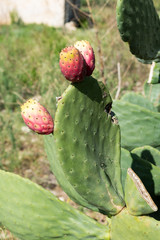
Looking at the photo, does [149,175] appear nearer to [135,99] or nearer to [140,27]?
[140,27]

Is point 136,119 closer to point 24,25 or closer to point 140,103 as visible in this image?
point 140,103

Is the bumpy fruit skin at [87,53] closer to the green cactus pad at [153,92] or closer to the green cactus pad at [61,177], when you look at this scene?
the green cactus pad at [61,177]

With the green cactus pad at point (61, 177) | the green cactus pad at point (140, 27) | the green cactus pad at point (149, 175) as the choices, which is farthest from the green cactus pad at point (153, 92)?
the green cactus pad at point (61, 177)

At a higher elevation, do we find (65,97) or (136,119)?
(65,97)

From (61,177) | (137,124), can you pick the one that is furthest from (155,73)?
(61,177)

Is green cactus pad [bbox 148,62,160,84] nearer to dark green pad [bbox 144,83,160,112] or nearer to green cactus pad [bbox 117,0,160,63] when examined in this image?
green cactus pad [bbox 117,0,160,63]

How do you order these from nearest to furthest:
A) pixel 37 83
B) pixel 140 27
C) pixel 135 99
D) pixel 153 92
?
pixel 140 27
pixel 135 99
pixel 153 92
pixel 37 83

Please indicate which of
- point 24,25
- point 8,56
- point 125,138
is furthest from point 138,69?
point 24,25
